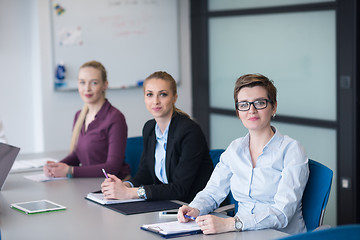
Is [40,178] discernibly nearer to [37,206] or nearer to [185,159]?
[37,206]

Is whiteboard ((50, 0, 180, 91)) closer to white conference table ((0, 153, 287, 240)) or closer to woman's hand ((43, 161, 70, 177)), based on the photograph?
woman's hand ((43, 161, 70, 177))

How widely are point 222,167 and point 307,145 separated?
2381mm

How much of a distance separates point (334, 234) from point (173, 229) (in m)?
0.82

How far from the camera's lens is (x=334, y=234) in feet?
4.85

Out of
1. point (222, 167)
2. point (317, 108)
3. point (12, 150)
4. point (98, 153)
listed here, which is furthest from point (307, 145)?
point (12, 150)

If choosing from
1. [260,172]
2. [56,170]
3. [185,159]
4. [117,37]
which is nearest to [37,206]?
[56,170]

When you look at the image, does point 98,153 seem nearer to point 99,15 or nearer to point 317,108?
point 317,108

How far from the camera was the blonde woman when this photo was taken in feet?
11.0

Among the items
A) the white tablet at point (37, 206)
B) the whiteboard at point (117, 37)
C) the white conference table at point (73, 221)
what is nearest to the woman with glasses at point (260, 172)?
the white conference table at point (73, 221)

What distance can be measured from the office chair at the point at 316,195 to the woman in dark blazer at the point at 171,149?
643mm

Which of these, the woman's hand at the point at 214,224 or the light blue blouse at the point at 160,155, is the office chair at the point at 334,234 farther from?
the light blue blouse at the point at 160,155

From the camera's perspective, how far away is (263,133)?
2463 mm

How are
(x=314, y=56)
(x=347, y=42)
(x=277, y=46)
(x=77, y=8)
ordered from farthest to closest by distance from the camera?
(x=77, y=8), (x=277, y=46), (x=314, y=56), (x=347, y=42)

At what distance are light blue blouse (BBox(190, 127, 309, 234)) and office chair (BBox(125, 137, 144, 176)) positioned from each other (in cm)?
124
